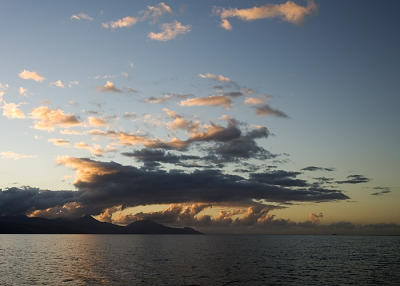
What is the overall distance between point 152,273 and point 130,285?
18.5 meters

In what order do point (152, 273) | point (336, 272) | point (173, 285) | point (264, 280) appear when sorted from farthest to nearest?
point (336, 272), point (152, 273), point (264, 280), point (173, 285)

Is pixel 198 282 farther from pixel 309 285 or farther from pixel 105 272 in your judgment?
pixel 105 272

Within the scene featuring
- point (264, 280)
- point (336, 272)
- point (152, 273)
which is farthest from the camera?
point (336, 272)

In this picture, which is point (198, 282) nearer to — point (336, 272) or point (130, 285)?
point (130, 285)

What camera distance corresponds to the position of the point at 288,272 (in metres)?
92.9

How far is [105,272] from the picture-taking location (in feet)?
298

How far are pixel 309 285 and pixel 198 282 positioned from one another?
22.5 meters

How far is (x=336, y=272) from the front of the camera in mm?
94750

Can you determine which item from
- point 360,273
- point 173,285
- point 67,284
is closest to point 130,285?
point 173,285

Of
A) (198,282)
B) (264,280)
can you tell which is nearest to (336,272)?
(264,280)

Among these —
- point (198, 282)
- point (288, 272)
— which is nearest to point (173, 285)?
point (198, 282)

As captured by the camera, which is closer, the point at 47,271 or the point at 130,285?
the point at 130,285

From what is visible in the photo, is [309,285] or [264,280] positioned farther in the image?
[264,280]

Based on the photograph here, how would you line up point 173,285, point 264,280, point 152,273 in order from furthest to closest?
point 152,273 < point 264,280 < point 173,285
